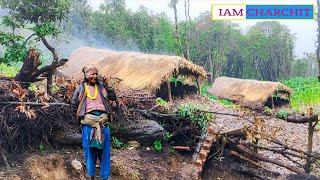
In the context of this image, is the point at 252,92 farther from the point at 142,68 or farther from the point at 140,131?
the point at 140,131

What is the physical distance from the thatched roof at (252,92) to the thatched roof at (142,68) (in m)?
4.51

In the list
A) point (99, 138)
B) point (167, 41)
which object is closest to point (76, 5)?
point (167, 41)

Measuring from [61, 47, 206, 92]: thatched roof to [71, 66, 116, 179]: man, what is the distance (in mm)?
10835

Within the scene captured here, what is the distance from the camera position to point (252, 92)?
85.9 feet

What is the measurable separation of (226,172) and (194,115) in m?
1.43

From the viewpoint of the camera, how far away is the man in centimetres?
598

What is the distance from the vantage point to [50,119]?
7.41 meters

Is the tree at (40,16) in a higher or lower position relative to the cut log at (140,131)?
higher

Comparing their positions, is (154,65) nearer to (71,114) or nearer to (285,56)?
(71,114)

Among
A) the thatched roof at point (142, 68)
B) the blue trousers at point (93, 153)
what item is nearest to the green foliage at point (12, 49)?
the blue trousers at point (93, 153)

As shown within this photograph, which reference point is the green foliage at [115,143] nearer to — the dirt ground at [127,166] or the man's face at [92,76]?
the dirt ground at [127,166]

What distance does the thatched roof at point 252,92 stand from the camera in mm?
24797

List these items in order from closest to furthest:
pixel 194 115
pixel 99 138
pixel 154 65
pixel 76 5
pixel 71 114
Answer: pixel 99 138, pixel 71 114, pixel 194 115, pixel 154 65, pixel 76 5

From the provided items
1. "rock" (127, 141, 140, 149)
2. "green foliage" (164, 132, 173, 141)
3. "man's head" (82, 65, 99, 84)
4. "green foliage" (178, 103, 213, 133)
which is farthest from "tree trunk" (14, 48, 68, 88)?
"green foliage" (178, 103, 213, 133)
